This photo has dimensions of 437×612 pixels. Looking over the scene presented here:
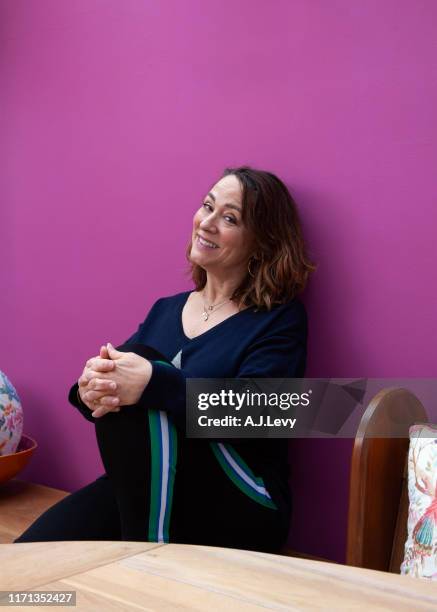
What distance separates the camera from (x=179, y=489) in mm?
1623

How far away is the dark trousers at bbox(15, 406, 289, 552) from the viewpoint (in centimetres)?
155

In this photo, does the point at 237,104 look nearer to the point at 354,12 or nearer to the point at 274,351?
the point at 354,12

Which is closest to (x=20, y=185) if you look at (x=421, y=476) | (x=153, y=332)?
Answer: (x=153, y=332)

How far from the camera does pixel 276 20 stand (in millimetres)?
1975

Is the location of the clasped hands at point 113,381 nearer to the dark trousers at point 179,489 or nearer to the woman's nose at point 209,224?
the dark trousers at point 179,489

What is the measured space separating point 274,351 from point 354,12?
821mm

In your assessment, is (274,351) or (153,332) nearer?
(274,351)

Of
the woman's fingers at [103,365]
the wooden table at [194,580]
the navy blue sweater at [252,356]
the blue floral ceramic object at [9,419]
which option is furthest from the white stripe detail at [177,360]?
the wooden table at [194,580]

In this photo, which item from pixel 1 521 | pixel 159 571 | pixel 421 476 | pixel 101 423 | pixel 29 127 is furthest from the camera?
pixel 29 127

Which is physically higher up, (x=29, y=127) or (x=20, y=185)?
(x=29, y=127)

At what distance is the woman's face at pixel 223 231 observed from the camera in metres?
1.92

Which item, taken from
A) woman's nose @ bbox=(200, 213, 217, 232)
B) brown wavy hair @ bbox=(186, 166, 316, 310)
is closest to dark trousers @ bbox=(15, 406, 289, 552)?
brown wavy hair @ bbox=(186, 166, 316, 310)

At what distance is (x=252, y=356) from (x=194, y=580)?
943 millimetres
